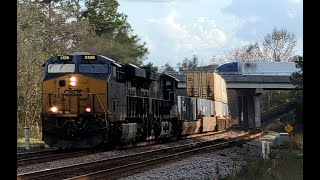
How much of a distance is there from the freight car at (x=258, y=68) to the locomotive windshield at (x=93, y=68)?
5243cm

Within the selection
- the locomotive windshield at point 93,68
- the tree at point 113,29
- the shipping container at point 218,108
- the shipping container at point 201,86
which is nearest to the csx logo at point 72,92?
the locomotive windshield at point 93,68

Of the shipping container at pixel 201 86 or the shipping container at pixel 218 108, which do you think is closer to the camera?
the shipping container at pixel 201 86

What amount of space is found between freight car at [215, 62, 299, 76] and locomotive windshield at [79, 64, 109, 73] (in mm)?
52433

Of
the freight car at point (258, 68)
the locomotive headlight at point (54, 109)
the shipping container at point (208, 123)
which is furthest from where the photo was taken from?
the freight car at point (258, 68)

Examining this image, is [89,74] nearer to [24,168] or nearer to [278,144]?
[24,168]

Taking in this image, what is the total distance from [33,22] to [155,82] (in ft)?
47.8

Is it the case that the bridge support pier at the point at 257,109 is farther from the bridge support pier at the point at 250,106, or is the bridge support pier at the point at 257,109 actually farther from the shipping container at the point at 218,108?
the shipping container at the point at 218,108

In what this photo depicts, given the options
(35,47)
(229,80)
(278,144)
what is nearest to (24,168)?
(278,144)

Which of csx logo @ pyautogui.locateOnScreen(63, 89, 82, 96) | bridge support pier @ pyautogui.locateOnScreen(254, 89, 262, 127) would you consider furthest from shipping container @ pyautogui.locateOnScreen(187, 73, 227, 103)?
bridge support pier @ pyautogui.locateOnScreen(254, 89, 262, 127)

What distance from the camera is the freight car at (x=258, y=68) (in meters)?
69.8

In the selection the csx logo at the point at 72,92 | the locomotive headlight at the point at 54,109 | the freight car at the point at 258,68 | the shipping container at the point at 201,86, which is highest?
the freight car at the point at 258,68

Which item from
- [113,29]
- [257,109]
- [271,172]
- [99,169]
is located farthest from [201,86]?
[257,109]

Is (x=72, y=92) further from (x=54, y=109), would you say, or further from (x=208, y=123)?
(x=208, y=123)

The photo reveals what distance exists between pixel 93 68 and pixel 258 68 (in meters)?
54.2
